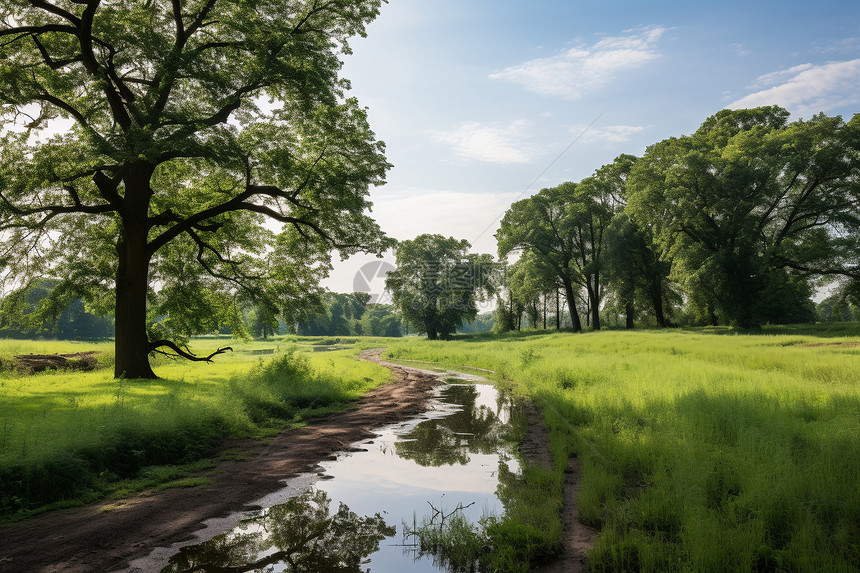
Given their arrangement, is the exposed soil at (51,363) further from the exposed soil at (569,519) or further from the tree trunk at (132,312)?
the exposed soil at (569,519)

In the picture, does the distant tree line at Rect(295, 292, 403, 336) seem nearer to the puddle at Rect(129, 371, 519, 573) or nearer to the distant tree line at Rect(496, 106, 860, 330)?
the distant tree line at Rect(496, 106, 860, 330)

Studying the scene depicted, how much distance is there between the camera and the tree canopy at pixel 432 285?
64438 mm

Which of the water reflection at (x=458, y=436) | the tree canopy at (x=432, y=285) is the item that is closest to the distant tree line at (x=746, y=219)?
the tree canopy at (x=432, y=285)

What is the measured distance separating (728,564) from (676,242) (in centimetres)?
4133

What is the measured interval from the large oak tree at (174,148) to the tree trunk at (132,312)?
5cm

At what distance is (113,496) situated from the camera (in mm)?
7168

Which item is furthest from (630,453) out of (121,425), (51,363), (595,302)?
(595,302)

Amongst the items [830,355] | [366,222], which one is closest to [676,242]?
[830,355]

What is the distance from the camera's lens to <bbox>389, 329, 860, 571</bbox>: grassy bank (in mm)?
4938

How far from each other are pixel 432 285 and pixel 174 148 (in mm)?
52015

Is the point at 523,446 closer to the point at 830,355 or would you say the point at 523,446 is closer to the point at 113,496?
the point at 113,496

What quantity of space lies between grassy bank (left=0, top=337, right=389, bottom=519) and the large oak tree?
3.92 m

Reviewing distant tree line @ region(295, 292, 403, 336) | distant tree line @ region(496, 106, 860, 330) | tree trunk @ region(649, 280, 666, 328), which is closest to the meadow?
distant tree line @ region(496, 106, 860, 330)

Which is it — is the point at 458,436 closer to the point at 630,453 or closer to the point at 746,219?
the point at 630,453
